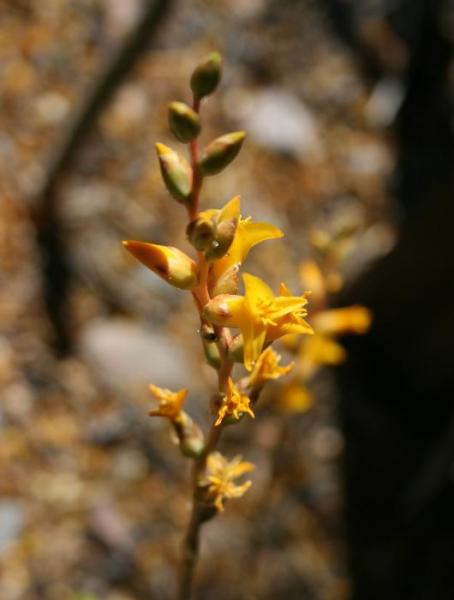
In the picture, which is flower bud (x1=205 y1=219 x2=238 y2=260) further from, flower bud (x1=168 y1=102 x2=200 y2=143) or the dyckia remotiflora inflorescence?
flower bud (x1=168 y1=102 x2=200 y2=143)

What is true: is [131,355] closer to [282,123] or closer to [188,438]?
[282,123]

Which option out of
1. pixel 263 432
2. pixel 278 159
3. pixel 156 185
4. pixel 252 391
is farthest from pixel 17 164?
pixel 252 391

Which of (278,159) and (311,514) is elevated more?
(278,159)

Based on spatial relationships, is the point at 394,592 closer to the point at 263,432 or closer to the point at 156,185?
the point at 263,432

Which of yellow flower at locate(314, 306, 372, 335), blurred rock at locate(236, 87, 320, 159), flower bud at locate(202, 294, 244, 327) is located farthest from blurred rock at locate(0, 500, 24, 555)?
blurred rock at locate(236, 87, 320, 159)

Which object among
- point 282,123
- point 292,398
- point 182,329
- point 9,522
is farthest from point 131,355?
point 282,123

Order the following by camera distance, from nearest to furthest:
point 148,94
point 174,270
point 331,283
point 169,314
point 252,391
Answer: point 174,270 < point 252,391 < point 331,283 < point 169,314 < point 148,94

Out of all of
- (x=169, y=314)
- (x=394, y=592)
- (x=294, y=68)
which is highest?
(x=294, y=68)
